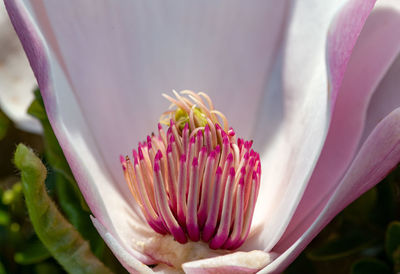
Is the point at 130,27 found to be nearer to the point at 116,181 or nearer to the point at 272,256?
the point at 116,181

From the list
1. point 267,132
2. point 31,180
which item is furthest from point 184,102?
point 31,180

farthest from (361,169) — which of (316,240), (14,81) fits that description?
(14,81)

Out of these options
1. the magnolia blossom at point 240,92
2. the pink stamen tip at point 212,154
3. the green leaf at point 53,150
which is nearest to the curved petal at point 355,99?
the magnolia blossom at point 240,92

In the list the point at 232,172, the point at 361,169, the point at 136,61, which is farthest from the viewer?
the point at 136,61

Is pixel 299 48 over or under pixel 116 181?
over

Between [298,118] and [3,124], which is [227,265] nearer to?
[298,118]

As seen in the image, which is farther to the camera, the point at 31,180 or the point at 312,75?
the point at 312,75
